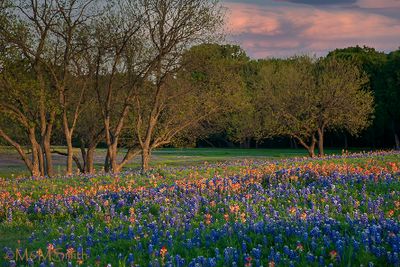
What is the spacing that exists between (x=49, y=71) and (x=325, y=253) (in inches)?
998

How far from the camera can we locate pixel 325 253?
21.7ft

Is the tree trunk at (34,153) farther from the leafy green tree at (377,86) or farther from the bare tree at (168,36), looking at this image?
the leafy green tree at (377,86)

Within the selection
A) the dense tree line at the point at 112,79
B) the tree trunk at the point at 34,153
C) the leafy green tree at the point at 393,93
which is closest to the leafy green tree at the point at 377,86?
the leafy green tree at the point at 393,93

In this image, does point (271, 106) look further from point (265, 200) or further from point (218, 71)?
point (265, 200)

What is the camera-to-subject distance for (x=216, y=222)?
9.09 m

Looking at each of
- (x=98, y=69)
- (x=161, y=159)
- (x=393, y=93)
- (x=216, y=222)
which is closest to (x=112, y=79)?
(x=98, y=69)

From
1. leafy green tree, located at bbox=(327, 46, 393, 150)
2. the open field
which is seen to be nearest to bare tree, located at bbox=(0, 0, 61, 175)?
the open field

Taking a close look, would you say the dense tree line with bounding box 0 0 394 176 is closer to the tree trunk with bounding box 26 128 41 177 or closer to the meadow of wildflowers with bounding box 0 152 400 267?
the tree trunk with bounding box 26 128 41 177

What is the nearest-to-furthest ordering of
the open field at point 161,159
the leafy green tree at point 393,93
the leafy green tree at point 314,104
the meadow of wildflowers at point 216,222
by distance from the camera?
the meadow of wildflowers at point 216,222
the leafy green tree at point 314,104
the open field at point 161,159
the leafy green tree at point 393,93

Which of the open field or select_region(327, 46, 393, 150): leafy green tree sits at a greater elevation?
select_region(327, 46, 393, 150): leafy green tree

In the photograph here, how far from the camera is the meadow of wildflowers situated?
6676 mm

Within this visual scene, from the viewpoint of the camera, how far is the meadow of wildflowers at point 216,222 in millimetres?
6676

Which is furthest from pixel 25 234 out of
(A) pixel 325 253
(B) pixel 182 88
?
(B) pixel 182 88

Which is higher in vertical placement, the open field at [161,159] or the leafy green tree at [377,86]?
the leafy green tree at [377,86]
